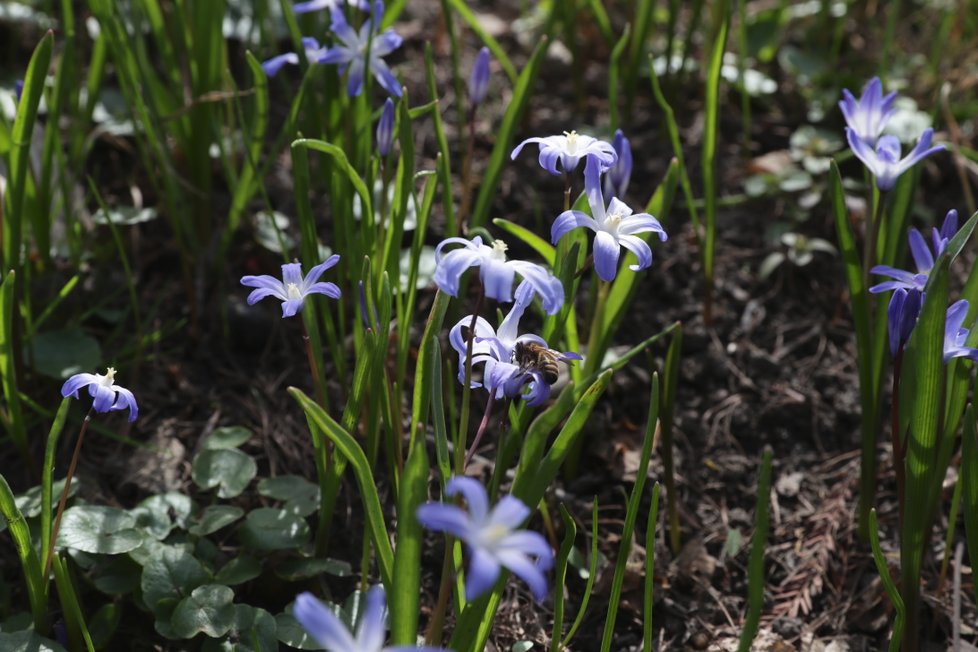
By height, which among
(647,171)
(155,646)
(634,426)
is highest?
→ (647,171)

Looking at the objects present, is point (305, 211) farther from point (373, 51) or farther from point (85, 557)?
point (85, 557)

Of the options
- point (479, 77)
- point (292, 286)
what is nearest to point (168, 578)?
point (292, 286)

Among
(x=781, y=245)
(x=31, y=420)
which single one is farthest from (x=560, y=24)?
(x=31, y=420)

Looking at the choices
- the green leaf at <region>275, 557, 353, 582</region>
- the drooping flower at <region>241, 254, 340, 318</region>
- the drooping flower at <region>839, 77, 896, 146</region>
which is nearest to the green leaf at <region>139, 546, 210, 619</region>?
the green leaf at <region>275, 557, 353, 582</region>

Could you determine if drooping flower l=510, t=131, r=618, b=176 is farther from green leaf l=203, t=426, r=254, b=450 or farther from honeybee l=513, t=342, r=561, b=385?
green leaf l=203, t=426, r=254, b=450

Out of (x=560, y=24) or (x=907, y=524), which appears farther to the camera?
(x=560, y=24)

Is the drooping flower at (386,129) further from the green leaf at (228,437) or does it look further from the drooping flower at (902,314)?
the drooping flower at (902,314)
